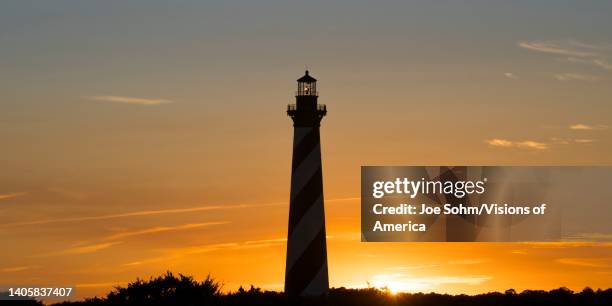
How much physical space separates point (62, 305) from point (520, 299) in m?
26.3

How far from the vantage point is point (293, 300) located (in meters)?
63.8

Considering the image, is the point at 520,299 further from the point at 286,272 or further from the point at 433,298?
the point at 286,272

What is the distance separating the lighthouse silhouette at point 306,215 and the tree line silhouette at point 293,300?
1.53 meters

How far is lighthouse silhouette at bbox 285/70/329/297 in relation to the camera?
67.0m

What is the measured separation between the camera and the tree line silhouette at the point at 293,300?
5569 cm

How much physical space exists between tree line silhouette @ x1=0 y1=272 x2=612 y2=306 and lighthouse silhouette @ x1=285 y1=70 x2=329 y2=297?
1.53m

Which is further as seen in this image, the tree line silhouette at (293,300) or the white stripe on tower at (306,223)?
the white stripe on tower at (306,223)

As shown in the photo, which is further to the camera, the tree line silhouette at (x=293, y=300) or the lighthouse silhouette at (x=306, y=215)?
the lighthouse silhouette at (x=306, y=215)

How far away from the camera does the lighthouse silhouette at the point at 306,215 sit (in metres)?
67.0

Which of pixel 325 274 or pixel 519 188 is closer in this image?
pixel 519 188

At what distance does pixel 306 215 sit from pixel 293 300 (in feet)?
18.6

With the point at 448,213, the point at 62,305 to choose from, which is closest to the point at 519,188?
the point at 448,213

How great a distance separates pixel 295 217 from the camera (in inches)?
2645

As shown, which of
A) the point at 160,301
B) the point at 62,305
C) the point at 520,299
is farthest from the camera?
the point at 520,299
